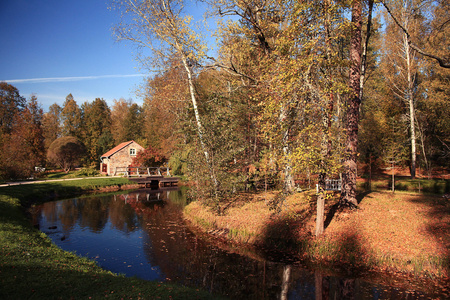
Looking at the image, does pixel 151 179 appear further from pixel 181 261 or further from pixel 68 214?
pixel 181 261

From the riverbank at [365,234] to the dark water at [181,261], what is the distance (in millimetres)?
985

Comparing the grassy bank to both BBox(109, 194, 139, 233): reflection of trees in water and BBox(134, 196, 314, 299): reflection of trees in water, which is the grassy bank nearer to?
BBox(134, 196, 314, 299): reflection of trees in water

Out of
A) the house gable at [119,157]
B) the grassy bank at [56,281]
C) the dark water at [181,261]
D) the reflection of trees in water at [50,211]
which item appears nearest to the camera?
the grassy bank at [56,281]

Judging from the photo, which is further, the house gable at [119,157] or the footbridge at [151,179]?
the house gable at [119,157]

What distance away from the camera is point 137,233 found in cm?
1383

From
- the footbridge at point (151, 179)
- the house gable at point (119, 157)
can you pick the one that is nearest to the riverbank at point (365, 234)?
the footbridge at point (151, 179)

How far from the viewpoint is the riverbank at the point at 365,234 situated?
8.55m

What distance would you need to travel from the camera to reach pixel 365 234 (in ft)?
32.1

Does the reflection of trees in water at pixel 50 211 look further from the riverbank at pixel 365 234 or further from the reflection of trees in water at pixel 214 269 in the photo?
the riverbank at pixel 365 234

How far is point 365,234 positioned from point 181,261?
6726 millimetres

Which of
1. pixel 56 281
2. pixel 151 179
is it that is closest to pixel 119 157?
pixel 151 179

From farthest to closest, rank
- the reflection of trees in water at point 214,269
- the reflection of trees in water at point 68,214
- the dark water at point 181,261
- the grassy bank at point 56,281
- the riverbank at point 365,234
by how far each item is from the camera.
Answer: the reflection of trees in water at point 68,214 → the riverbank at point 365,234 → the reflection of trees in water at point 214,269 → the dark water at point 181,261 → the grassy bank at point 56,281

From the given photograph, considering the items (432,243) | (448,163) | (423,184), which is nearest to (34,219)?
(432,243)

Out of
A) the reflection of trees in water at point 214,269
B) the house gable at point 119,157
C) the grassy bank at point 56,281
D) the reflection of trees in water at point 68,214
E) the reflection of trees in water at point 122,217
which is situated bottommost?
the reflection of trees in water at point 214,269
